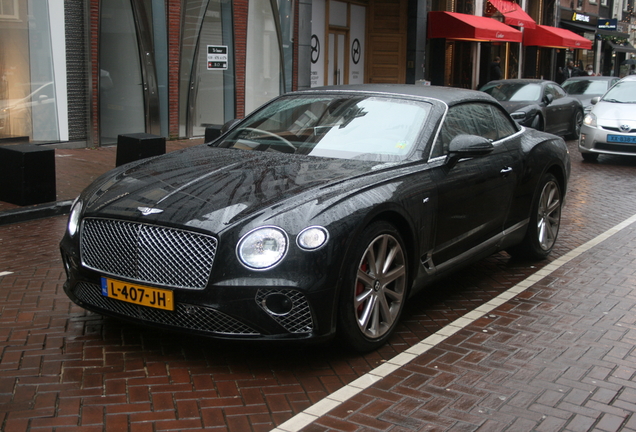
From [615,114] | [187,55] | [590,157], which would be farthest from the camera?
[187,55]

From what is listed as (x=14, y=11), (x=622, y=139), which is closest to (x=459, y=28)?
(x=622, y=139)

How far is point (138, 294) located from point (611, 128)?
12.2 m

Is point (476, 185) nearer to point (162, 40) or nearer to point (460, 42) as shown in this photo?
point (162, 40)

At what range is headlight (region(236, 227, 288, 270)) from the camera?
389 centimetres

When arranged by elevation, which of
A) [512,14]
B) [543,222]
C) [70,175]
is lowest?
[70,175]

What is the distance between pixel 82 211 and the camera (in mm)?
4484

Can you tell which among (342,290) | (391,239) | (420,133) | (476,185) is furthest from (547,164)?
(342,290)

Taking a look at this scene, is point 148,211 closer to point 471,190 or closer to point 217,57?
point 471,190

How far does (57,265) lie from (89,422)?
123 inches

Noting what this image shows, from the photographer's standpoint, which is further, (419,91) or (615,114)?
(615,114)

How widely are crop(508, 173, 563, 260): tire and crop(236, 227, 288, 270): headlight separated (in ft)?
10.7

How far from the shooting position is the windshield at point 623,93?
15.0m

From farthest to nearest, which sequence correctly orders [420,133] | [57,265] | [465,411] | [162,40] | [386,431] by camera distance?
[162,40] < [57,265] < [420,133] < [465,411] < [386,431]

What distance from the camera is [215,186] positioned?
14.3 feet
